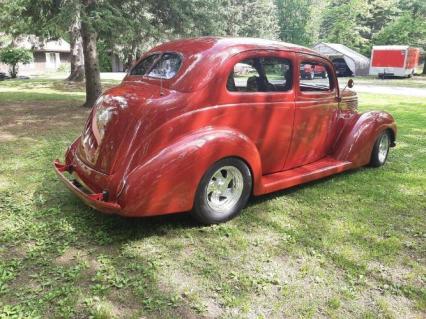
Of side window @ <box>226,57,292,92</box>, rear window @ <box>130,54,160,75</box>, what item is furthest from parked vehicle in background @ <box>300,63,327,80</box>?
rear window @ <box>130,54,160,75</box>

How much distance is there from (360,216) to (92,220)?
290cm

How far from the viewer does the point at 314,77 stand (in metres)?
5.24

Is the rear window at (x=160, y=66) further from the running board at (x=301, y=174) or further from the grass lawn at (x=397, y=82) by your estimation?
the grass lawn at (x=397, y=82)

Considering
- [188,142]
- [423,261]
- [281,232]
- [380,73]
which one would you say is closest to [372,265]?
[423,261]

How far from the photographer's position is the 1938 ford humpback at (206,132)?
11.7ft

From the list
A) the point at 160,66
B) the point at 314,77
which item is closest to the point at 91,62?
the point at 160,66

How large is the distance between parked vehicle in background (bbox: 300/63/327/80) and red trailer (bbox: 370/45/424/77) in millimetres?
28122

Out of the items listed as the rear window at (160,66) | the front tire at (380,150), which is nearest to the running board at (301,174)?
the front tire at (380,150)

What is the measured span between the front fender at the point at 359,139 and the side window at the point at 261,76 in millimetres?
1353

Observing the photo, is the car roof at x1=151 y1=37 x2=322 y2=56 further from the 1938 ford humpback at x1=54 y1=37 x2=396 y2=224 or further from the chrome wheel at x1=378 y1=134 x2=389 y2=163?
the chrome wheel at x1=378 y1=134 x2=389 y2=163

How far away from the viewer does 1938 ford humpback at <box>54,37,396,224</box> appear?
3.56m

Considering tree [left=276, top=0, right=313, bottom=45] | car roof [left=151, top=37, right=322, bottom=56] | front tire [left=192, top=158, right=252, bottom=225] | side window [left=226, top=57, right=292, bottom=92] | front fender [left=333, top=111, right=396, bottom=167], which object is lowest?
front tire [left=192, top=158, right=252, bottom=225]

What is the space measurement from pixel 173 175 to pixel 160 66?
162 centimetres

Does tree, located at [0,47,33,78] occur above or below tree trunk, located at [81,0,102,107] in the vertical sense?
above
